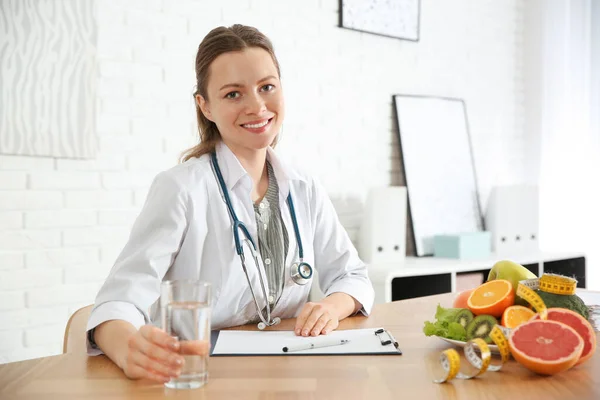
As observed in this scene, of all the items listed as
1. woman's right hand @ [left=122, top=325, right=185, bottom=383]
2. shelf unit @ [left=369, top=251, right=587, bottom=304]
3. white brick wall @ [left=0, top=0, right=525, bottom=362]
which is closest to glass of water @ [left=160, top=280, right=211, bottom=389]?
woman's right hand @ [left=122, top=325, right=185, bottom=383]

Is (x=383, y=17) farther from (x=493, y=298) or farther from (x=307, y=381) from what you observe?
→ (x=307, y=381)

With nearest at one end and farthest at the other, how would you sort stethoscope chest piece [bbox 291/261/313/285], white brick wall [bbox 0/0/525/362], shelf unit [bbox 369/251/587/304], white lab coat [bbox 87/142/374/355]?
white lab coat [bbox 87/142/374/355] < stethoscope chest piece [bbox 291/261/313/285] < white brick wall [bbox 0/0/525/362] < shelf unit [bbox 369/251/587/304]

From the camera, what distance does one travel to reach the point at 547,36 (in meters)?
4.61

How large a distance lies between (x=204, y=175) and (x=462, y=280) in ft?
7.38

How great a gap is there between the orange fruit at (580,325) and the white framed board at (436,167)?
8.51 ft

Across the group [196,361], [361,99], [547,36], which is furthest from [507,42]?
[196,361]

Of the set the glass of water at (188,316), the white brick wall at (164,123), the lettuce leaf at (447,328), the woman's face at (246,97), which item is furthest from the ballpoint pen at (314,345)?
the white brick wall at (164,123)

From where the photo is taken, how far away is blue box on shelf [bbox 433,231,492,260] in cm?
379

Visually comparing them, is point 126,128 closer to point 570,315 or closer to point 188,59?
point 188,59

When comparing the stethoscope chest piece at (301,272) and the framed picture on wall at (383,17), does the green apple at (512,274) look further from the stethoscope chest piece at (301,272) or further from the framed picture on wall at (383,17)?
the framed picture on wall at (383,17)

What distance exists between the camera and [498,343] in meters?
1.23

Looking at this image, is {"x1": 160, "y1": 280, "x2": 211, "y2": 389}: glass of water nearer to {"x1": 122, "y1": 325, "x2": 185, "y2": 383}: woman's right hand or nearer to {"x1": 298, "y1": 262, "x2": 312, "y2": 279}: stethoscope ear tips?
{"x1": 122, "y1": 325, "x2": 185, "y2": 383}: woman's right hand

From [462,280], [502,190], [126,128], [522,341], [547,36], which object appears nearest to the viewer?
[522,341]

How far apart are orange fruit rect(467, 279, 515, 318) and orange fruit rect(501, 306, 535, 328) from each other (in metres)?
0.02
